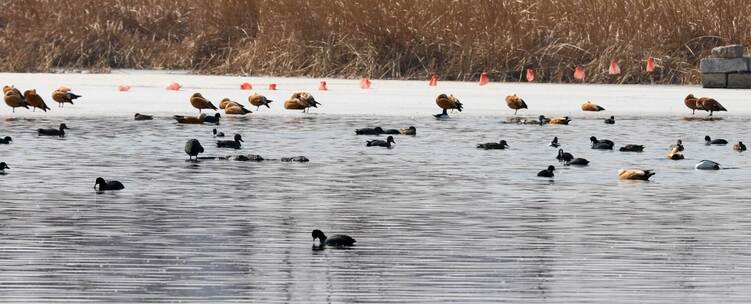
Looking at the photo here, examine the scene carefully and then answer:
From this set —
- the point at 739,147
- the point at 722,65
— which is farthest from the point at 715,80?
the point at 739,147

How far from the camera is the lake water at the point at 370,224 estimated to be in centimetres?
958

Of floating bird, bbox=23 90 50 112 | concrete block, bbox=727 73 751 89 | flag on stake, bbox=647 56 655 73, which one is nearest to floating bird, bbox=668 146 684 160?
floating bird, bbox=23 90 50 112

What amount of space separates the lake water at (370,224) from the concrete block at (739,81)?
43.4ft

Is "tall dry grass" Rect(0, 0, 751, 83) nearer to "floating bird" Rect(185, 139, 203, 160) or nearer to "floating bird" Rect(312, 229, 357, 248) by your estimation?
"floating bird" Rect(185, 139, 203, 160)

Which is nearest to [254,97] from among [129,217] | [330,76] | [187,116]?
[187,116]

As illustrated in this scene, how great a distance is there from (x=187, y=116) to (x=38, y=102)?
2170 millimetres

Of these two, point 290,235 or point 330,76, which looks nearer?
point 290,235

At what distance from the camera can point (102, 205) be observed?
541 inches

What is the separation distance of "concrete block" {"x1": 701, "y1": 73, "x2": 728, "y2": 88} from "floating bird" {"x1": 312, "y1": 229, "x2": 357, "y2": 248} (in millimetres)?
24061

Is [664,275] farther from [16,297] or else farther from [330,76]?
[330,76]

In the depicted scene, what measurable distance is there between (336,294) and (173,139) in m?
12.5

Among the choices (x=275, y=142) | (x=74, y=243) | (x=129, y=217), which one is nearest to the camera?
(x=74, y=243)

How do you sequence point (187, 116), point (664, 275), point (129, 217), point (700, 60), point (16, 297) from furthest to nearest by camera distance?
1. point (700, 60)
2. point (187, 116)
3. point (129, 217)
4. point (664, 275)
5. point (16, 297)

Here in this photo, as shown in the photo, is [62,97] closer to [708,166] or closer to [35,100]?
[35,100]
